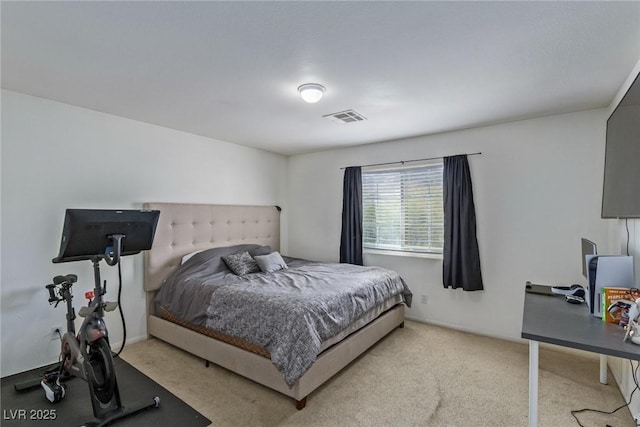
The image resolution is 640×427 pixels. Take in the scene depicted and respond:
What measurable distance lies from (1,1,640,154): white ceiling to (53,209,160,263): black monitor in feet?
3.23

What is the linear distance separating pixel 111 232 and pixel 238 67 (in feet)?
4.49

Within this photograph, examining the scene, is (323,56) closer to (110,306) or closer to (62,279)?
(110,306)

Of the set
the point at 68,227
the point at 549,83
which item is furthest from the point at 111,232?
the point at 549,83

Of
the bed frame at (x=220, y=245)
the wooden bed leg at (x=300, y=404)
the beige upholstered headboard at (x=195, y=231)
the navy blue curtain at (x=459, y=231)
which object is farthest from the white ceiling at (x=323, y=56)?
the wooden bed leg at (x=300, y=404)

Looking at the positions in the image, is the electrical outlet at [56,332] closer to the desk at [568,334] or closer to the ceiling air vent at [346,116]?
the ceiling air vent at [346,116]

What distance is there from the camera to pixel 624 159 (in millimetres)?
1939

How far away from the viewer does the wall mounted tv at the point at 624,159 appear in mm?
1746

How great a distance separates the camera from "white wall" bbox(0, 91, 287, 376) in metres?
2.44

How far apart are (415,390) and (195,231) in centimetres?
278

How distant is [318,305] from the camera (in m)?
2.32

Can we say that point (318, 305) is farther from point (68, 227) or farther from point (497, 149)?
point (497, 149)

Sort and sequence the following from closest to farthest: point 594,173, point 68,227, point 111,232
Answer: point 68,227
point 111,232
point 594,173

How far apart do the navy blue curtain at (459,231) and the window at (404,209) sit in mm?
175

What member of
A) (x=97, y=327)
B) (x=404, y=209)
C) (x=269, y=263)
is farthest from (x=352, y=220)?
(x=97, y=327)
